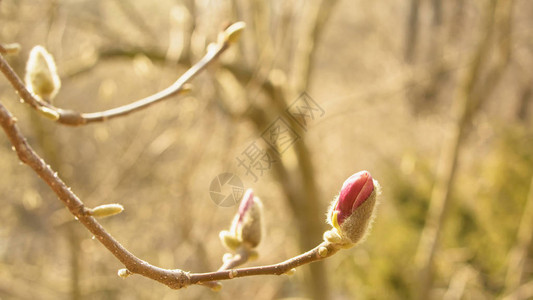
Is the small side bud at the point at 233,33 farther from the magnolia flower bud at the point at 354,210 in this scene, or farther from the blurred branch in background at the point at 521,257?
the blurred branch in background at the point at 521,257

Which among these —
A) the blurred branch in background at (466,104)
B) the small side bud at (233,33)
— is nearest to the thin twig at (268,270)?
the small side bud at (233,33)

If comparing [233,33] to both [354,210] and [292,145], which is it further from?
[292,145]

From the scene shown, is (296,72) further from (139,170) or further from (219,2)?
(139,170)

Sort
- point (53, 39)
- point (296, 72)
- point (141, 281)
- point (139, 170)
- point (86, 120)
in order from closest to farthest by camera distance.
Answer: point (86, 120), point (53, 39), point (296, 72), point (139, 170), point (141, 281)

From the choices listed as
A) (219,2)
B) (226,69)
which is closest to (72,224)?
(226,69)

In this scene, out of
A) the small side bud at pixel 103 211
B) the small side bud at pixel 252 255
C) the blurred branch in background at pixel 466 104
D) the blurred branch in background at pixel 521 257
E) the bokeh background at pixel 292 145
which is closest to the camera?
the small side bud at pixel 103 211

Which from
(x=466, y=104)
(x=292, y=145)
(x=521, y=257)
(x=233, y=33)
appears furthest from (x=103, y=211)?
(x=521, y=257)

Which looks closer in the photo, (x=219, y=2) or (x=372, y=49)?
(x=219, y=2)
